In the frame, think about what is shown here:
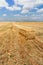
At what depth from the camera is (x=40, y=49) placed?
3.39 meters

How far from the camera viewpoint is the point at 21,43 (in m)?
3.41

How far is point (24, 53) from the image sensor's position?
129 inches

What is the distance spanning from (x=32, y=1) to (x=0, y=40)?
4.03 ft

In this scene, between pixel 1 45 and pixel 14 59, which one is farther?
pixel 1 45

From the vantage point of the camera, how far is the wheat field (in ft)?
10.4

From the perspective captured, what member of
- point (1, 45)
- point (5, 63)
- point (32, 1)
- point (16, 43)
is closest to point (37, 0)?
point (32, 1)

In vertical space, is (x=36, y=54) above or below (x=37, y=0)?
below

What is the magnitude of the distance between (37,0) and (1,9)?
90 centimetres

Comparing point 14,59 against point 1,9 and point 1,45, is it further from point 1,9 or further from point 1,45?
point 1,9

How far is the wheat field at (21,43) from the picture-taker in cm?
318

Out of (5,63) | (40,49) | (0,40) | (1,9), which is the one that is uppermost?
(1,9)

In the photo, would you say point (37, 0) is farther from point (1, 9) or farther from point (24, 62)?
point (24, 62)

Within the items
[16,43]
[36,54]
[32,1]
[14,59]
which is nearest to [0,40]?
[16,43]

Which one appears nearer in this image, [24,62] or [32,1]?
[24,62]
